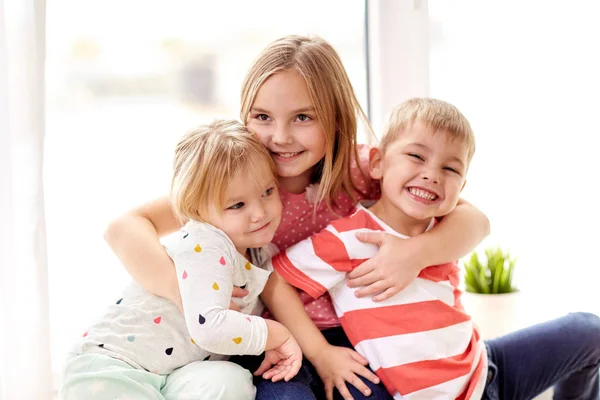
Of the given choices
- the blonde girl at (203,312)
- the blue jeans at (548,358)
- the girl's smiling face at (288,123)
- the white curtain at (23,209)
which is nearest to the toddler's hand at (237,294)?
the blonde girl at (203,312)

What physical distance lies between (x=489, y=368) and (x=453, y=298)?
166mm

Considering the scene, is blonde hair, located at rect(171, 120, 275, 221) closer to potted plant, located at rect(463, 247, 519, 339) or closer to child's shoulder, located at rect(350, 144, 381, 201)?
child's shoulder, located at rect(350, 144, 381, 201)

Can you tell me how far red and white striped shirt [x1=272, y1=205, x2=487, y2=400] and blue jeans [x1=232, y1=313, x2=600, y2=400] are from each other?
0.28 ft

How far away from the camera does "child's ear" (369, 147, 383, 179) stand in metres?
1.45

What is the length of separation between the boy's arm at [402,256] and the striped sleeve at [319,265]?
1.2 inches

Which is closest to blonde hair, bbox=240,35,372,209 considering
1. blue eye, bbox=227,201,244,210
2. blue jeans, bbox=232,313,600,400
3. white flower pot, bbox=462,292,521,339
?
blue eye, bbox=227,201,244,210

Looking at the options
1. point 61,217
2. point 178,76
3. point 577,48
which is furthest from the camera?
point 577,48

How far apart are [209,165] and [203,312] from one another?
25cm

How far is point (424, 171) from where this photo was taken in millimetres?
1375

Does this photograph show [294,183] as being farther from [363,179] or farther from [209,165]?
[209,165]

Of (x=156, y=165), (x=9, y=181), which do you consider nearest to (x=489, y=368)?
(x=156, y=165)

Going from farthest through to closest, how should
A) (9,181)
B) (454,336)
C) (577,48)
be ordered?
(577,48) → (454,336) → (9,181)

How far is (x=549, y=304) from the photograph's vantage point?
6.75ft

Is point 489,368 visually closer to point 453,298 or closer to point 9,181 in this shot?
point 453,298
